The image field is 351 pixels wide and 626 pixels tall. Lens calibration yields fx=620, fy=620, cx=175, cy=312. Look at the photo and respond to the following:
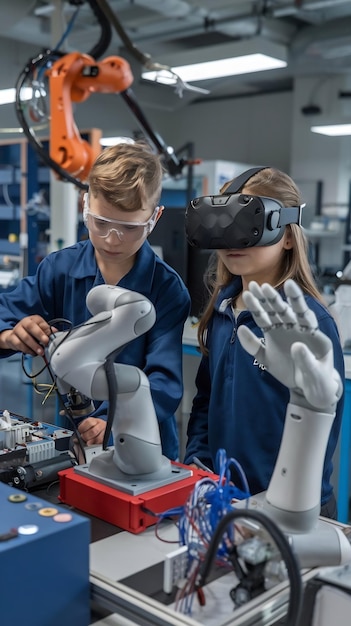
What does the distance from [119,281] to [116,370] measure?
1.54 ft

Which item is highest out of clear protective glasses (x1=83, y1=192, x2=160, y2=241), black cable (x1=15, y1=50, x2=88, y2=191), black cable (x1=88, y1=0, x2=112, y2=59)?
black cable (x1=88, y1=0, x2=112, y2=59)

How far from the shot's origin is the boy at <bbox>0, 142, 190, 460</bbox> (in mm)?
1224

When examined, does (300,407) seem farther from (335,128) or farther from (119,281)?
(335,128)

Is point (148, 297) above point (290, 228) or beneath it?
beneath

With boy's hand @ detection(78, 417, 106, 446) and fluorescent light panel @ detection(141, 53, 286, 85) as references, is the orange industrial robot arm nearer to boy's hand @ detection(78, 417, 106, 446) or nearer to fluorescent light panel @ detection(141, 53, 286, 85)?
fluorescent light panel @ detection(141, 53, 286, 85)

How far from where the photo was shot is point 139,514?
0.95 meters

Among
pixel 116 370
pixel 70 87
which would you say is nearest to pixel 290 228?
pixel 116 370

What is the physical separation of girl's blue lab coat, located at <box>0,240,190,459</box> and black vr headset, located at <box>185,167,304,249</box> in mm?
257

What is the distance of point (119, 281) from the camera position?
1.40 metres

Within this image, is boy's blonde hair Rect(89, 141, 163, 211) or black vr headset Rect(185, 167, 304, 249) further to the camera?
boy's blonde hair Rect(89, 141, 163, 211)

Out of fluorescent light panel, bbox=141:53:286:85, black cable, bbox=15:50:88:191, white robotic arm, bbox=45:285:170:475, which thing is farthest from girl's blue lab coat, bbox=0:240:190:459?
fluorescent light panel, bbox=141:53:286:85

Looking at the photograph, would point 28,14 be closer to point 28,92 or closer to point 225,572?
point 28,92

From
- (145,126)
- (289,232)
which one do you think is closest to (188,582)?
(289,232)

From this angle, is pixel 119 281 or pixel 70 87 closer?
pixel 119 281
